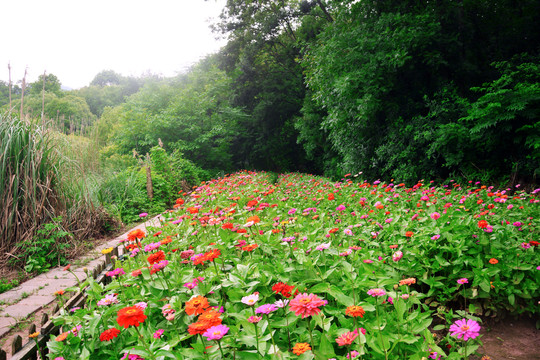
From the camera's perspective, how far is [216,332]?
843 millimetres

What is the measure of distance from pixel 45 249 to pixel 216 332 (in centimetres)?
368

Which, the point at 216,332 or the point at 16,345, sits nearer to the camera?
the point at 216,332

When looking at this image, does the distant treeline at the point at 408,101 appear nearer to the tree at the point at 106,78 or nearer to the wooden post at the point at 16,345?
the wooden post at the point at 16,345

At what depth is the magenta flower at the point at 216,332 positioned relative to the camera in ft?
2.69

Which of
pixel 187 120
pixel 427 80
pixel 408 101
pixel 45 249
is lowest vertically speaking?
pixel 45 249

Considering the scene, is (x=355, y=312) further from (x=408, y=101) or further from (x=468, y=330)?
(x=408, y=101)

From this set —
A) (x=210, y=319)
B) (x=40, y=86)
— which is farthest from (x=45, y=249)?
(x=40, y=86)

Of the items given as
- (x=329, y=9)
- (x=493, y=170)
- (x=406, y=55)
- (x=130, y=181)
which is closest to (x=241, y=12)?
(x=329, y=9)

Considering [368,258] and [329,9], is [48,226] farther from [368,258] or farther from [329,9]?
[329,9]

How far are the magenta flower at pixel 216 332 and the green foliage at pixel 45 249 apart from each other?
134 inches

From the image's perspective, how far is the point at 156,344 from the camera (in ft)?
3.50

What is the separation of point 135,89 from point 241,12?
3017 centimetres

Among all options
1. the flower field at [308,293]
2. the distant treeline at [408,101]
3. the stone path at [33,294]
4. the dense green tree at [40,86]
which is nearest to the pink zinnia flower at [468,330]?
the flower field at [308,293]

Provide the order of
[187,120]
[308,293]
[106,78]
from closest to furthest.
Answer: [308,293] < [187,120] < [106,78]
